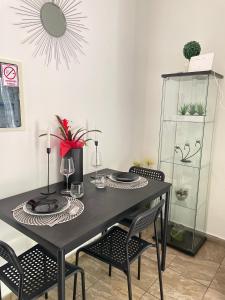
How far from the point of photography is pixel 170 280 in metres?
1.99

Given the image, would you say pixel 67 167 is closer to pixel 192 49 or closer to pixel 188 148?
pixel 188 148

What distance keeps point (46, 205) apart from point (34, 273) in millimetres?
376

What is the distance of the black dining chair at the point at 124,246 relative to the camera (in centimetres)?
142

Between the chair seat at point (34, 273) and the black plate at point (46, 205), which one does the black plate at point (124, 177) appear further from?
the chair seat at point (34, 273)

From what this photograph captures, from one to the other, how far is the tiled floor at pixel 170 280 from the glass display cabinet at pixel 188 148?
0.53 feet

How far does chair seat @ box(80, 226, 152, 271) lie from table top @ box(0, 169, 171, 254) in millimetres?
282

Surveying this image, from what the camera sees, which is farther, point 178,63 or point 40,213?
point 178,63

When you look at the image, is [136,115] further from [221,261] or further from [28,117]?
[221,261]

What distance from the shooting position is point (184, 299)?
1790 mm

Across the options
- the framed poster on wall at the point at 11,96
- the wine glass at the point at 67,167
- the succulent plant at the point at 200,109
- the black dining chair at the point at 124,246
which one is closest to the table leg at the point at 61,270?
the black dining chair at the point at 124,246

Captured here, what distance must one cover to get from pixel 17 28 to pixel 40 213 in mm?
1233

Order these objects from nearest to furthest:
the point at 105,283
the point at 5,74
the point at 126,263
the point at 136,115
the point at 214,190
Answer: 1. the point at 126,263
2. the point at 5,74
3. the point at 105,283
4. the point at 214,190
5. the point at 136,115

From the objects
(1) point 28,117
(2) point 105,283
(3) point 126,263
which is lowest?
(2) point 105,283

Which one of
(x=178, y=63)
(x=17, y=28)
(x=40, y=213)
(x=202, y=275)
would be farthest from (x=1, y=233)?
(x=178, y=63)
